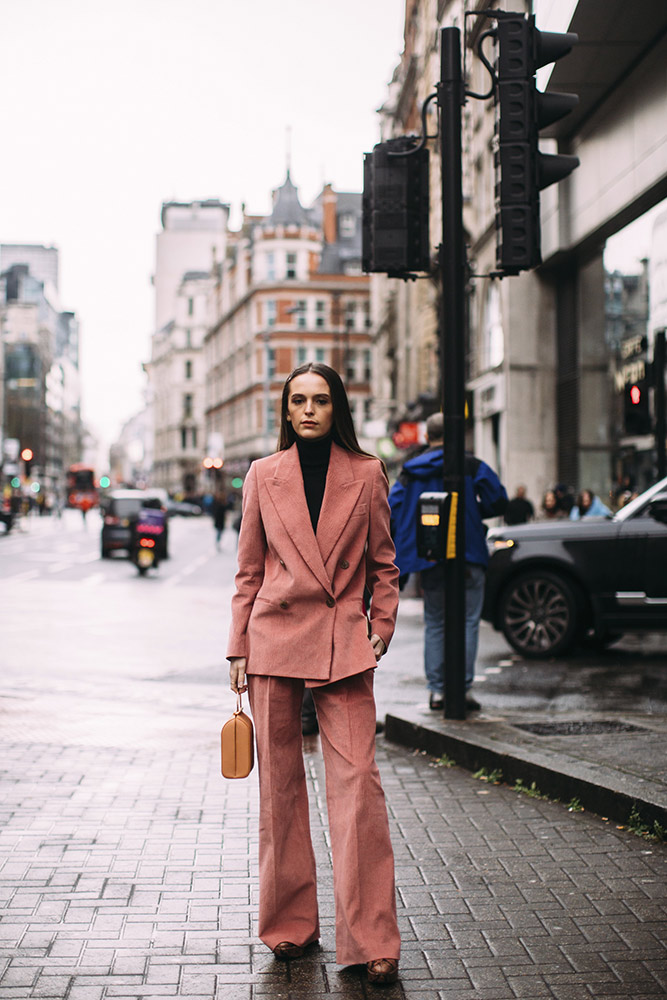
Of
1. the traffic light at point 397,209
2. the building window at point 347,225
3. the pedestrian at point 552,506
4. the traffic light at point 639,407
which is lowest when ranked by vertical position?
the pedestrian at point 552,506

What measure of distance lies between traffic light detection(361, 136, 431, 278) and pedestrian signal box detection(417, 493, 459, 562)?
5.03 feet

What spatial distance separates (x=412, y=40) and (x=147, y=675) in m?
38.1

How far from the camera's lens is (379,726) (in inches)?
298

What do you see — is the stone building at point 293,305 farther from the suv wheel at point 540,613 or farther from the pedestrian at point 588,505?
the suv wheel at point 540,613

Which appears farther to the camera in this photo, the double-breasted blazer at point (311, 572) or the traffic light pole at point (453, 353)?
the traffic light pole at point (453, 353)

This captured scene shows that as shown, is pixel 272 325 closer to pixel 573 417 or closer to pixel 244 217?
pixel 244 217

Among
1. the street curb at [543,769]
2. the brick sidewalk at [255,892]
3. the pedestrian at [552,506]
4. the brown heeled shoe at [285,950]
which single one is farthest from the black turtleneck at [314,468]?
the pedestrian at [552,506]

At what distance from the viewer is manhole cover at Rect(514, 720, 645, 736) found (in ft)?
22.7

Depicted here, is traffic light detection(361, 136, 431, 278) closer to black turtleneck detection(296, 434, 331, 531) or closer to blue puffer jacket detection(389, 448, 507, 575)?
blue puffer jacket detection(389, 448, 507, 575)

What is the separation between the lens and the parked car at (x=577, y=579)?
10.7 meters

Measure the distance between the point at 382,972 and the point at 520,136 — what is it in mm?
4982

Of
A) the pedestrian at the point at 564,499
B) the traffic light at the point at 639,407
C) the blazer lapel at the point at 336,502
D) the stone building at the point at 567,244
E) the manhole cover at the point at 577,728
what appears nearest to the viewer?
the blazer lapel at the point at 336,502

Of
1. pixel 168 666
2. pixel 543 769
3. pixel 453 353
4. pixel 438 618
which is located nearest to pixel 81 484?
pixel 168 666

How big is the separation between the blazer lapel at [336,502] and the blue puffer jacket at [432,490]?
12.8 ft
